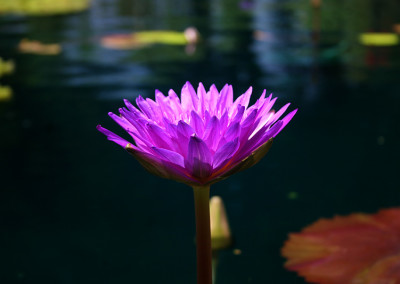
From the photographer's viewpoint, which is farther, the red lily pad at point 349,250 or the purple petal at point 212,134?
the red lily pad at point 349,250

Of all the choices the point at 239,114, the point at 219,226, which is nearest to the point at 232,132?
the point at 239,114

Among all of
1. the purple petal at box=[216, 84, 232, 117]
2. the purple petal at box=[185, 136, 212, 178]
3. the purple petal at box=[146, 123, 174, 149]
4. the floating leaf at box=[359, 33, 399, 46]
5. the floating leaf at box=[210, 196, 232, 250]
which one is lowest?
the purple petal at box=[185, 136, 212, 178]

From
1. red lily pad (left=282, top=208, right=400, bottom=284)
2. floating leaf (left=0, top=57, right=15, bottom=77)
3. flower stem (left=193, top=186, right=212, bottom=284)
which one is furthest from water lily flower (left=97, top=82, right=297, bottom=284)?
floating leaf (left=0, top=57, right=15, bottom=77)

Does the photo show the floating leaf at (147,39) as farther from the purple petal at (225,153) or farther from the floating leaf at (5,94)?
the purple petal at (225,153)

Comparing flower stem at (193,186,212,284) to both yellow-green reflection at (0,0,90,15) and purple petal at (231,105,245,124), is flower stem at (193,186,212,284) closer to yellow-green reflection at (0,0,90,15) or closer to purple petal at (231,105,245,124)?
purple petal at (231,105,245,124)

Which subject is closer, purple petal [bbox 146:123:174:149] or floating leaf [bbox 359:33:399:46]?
purple petal [bbox 146:123:174:149]

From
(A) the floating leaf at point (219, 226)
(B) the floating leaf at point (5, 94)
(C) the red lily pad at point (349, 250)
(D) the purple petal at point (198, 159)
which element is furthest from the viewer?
(B) the floating leaf at point (5, 94)

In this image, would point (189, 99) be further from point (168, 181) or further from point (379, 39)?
point (379, 39)

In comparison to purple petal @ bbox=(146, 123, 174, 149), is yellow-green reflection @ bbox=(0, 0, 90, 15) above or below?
above

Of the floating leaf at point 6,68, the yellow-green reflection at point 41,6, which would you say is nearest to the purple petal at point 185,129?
the floating leaf at point 6,68
